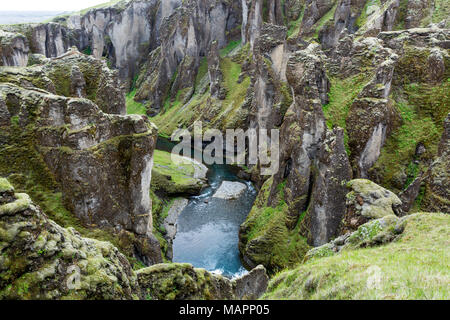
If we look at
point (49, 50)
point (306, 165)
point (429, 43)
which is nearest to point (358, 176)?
point (306, 165)

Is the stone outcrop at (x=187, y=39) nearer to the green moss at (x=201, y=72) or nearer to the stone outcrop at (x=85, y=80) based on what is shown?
the green moss at (x=201, y=72)

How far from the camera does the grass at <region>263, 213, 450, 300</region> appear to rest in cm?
756

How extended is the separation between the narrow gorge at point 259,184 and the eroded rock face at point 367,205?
0.11 metres

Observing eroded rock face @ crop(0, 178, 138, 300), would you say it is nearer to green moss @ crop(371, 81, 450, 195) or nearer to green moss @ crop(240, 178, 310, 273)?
green moss @ crop(240, 178, 310, 273)

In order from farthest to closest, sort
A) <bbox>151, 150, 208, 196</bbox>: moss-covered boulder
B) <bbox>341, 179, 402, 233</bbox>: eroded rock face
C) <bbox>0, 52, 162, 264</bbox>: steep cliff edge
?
<bbox>151, 150, 208, 196</bbox>: moss-covered boulder → <bbox>0, 52, 162, 264</bbox>: steep cliff edge → <bbox>341, 179, 402, 233</bbox>: eroded rock face

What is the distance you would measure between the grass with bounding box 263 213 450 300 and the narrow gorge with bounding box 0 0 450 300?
0.20ft

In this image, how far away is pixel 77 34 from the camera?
496 ft

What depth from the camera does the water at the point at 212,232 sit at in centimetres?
3978

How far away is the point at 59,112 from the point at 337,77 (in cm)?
3212

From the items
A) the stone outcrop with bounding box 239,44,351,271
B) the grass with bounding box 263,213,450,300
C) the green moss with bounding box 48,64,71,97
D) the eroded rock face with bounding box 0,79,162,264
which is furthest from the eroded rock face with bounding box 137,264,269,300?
the green moss with bounding box 48,64,71,97

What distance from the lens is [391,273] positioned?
8.27m

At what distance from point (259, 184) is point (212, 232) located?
49.2 ft

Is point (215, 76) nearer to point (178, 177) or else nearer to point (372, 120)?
point (178, 177)
